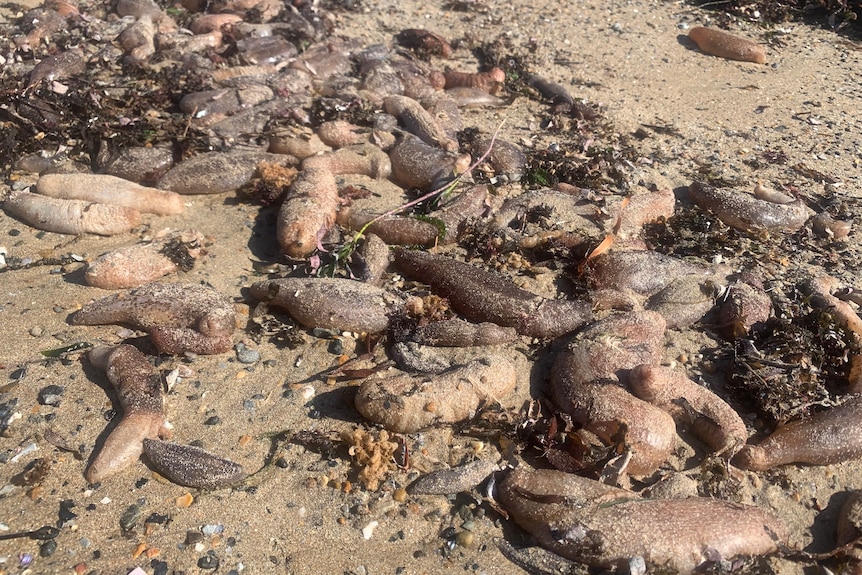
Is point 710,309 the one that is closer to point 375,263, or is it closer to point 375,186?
point 375,263

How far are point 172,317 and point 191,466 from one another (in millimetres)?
1215

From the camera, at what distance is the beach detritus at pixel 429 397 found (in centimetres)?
380

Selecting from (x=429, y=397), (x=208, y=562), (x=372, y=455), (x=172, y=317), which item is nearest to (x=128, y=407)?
(x=172, y=317)

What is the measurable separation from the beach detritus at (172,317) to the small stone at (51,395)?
57 cm

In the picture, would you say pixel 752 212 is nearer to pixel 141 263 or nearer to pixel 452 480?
pixel 452 480

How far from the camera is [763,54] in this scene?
28.0 ft

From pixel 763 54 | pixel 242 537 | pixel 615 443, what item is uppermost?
pixel 763 54

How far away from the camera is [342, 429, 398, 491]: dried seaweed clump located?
3637mm

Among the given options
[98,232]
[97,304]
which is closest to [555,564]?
[97,304]

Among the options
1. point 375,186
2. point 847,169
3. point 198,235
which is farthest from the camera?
point 847,169

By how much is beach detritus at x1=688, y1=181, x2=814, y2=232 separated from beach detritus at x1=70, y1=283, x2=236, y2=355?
436cm

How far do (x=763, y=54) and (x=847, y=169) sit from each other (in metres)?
2.65

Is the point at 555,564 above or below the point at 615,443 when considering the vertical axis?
below

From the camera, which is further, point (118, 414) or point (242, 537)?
point (118, 414)
